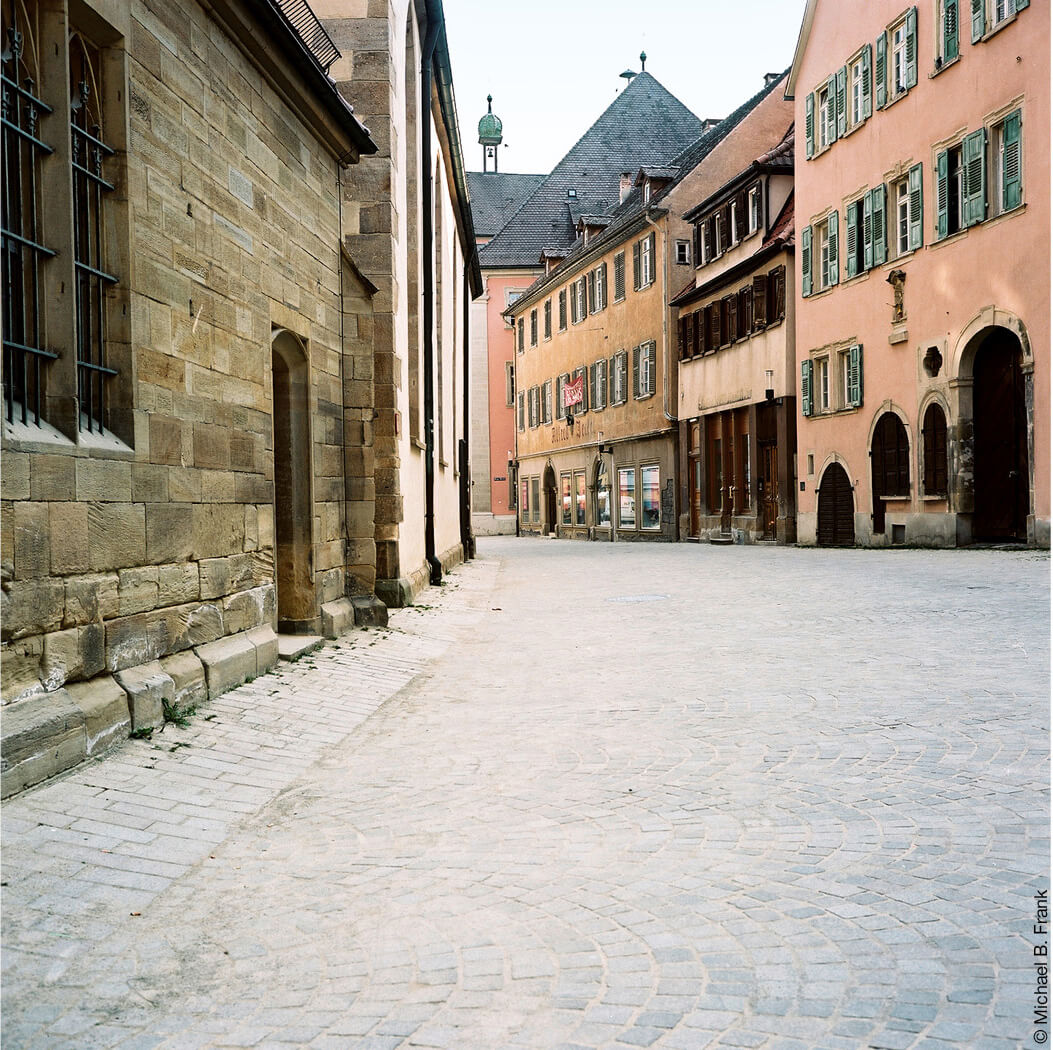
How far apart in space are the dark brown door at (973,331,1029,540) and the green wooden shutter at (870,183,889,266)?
13.6 feet

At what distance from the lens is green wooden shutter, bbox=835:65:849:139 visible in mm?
27109

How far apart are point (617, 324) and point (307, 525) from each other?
3320 cm

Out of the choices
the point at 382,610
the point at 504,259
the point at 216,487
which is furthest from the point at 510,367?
the point at 216,487

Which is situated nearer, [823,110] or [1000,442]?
[1000,442]

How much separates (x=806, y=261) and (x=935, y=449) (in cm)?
749

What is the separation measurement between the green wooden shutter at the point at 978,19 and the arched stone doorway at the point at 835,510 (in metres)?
9.56

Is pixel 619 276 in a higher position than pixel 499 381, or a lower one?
higher

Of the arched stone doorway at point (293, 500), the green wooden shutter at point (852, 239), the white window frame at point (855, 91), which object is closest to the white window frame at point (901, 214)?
the green wooden shutter at point (852, 239)

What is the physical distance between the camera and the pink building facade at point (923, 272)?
20.2 metres

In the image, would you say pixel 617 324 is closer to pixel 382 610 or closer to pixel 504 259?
pixel 504 259

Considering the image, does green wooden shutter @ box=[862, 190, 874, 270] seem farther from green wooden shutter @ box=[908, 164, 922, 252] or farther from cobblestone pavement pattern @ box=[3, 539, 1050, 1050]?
cobblestone pavement pattern @ box=[3, 539, 1050, 1050]

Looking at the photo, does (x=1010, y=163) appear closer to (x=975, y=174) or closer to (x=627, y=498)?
(x=975, y=174)

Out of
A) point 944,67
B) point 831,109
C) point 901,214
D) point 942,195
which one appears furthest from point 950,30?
point 831,109

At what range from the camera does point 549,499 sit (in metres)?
51.9
